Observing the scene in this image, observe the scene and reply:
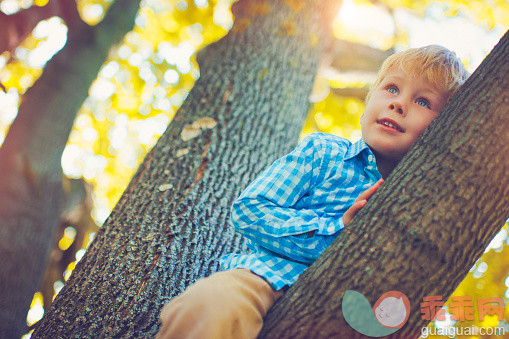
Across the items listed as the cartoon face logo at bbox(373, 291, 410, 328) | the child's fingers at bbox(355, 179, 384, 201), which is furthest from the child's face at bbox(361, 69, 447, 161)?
the cartoon face logo at bbox(373, 291, 410, 328)

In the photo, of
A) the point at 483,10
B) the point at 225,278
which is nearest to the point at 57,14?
the point at 225,278

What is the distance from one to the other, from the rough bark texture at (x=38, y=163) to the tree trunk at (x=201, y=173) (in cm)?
97

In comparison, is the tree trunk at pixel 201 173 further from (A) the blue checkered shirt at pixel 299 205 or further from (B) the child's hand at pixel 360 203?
(B) the child's hand at pixel 360 203

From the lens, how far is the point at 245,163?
246 cm

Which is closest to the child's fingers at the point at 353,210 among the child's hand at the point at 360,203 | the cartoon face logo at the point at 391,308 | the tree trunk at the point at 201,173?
the child's hand at the point at 360,203

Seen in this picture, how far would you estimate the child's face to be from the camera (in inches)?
60.7

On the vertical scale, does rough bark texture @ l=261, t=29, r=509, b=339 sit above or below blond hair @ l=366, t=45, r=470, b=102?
below

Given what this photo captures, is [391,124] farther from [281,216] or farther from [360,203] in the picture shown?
[281,216]

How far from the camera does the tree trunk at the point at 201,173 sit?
166cm

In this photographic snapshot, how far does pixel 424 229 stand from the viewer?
1.08 m

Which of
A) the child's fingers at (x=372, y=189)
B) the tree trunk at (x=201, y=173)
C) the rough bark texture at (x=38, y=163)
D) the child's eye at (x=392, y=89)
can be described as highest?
the child's eye at (x=392, y=89)

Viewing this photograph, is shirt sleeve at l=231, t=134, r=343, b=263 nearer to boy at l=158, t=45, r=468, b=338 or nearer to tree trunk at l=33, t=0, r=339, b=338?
boy at l=158, t=45, r=468, b=338

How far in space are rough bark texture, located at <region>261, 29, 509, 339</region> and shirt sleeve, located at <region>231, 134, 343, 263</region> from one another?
0.15m

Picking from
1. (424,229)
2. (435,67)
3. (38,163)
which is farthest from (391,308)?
(38,163)
